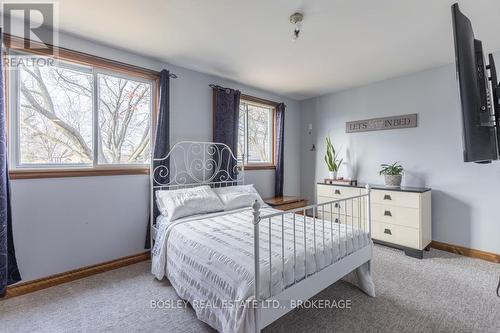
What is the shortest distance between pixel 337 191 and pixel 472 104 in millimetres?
2559

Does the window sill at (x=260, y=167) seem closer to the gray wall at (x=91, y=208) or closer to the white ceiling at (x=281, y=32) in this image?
→ the gray wall at (x=91, y=208)

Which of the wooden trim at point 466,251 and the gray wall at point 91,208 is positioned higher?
the gray wall at point 91,208

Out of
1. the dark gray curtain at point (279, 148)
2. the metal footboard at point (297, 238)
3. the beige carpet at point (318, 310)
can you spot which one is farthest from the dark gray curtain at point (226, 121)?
the beige carpet at point (318, 310)

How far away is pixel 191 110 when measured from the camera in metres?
3.25

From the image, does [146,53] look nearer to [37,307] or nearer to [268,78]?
[268,78]

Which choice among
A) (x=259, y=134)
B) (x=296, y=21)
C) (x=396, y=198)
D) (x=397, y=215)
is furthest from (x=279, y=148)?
(x=296, y=21)

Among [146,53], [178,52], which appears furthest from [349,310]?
[146,53]

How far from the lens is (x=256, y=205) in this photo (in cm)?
135

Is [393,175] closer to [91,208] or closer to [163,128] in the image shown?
[163,128]

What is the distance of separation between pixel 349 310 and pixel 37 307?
101 inches

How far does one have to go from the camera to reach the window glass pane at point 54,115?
89.0 inches

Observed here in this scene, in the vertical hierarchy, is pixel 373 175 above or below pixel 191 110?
below

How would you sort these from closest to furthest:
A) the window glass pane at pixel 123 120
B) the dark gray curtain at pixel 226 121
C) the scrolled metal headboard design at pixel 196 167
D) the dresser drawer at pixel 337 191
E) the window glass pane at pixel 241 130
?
1. the window glass pane at pixel 123 120
2. the scrolled metal headboard design at pixel 196 167
3. the dark gray curtain at pixel 226 121
4. the dresser drawer at pixel 337 191
5. the window glass pane at pixel 241 130

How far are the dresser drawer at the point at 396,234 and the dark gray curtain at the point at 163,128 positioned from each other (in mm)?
2921
